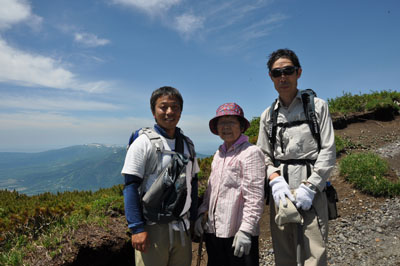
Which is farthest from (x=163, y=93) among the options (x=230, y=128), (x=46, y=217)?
(x=46, y=217)

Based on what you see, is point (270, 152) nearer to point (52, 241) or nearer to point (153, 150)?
point (153, 150)

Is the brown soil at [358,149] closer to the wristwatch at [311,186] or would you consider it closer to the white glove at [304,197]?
the white glove at [304,197]

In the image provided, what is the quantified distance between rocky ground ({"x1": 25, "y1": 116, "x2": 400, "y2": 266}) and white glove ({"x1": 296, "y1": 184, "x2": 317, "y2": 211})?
8.83 ft

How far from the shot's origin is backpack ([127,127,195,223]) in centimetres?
246

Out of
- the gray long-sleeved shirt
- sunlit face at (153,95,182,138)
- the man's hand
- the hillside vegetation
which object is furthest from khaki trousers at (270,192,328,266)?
the hillside vegetation

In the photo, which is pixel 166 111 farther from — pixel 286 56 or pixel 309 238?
pixel 309 238

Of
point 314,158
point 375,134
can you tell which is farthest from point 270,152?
point 375,134

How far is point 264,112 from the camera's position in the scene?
3201mm

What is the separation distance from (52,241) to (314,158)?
371 cm

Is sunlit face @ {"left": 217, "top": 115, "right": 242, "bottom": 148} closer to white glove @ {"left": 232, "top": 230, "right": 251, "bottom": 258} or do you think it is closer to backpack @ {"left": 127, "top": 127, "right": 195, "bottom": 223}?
backpack @ {"left": 127, "top": 127, "right": 195, "bottom": 223}

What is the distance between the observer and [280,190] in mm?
2602

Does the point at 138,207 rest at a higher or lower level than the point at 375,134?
lower

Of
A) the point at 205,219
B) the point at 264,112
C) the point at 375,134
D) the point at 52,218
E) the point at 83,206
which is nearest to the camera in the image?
the point at 205,219

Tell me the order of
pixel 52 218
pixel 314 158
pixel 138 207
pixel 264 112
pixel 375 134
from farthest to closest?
1. pixel 375 134
2. pixel 52 218
3. pixel 264 112
4. pixel 314 158
5. pixel 138 207
